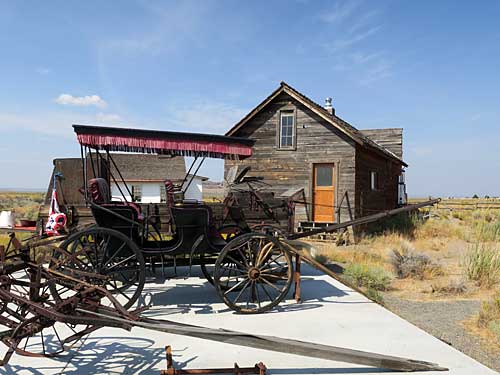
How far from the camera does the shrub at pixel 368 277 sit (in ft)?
26.0

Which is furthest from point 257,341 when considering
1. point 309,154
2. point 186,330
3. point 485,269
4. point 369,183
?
point 369,183

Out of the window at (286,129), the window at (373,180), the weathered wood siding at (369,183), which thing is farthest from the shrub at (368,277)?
the window at (373,180)

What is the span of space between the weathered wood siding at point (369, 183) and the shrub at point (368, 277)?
14.7 ft

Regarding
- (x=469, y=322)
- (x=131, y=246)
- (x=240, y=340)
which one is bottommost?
(x=469, y=322)

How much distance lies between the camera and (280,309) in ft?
18.2

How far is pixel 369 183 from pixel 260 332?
42.7 feet

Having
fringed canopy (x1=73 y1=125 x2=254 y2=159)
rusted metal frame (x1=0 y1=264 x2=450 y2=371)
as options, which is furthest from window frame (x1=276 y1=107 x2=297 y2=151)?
rusted metal frame (x1=0 y1=264 x2=450 y2=371)

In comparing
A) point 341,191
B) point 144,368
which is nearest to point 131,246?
point 144,368

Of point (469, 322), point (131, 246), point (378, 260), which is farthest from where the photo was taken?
point (378, 260)

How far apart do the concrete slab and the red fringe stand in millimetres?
2094

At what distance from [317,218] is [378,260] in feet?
15.1

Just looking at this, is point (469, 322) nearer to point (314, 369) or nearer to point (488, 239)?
point (314, 369)

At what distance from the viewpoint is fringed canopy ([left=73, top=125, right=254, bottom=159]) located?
505 centimetres

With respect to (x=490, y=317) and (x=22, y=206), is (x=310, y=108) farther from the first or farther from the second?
(x=22, y=206)
